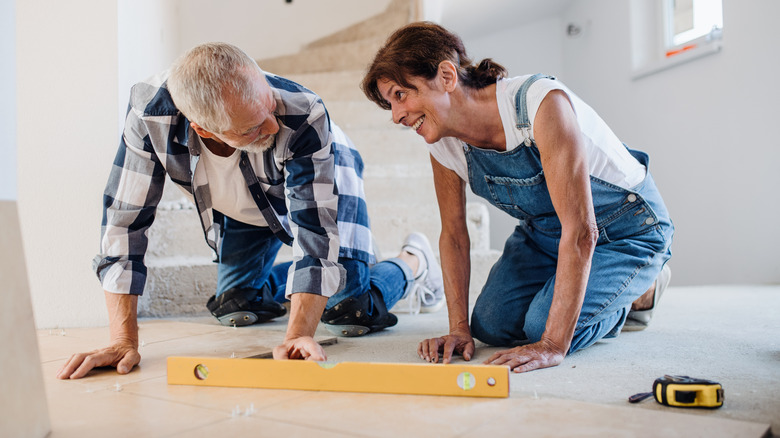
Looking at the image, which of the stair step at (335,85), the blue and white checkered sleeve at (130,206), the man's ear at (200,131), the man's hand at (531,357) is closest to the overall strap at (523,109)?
the man's hand at (531,357)

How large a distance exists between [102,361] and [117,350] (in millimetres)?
38

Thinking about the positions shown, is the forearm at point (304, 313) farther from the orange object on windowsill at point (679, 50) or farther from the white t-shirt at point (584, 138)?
the orange object on windowsill at point (679, 50)

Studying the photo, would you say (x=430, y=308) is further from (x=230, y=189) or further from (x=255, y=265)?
(x=230, y=189)

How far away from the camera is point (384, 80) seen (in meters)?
1.36

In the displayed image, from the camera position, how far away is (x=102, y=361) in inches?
49.6

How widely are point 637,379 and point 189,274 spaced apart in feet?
5.22

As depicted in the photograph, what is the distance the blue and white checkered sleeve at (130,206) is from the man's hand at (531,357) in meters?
0.76

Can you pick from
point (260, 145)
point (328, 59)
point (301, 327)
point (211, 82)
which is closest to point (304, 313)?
point (301, 327)

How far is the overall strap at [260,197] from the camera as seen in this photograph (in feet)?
5.10

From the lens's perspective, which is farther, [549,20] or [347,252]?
[549,20]

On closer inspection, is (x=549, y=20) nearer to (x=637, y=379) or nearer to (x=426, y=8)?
(x=426, y=8)

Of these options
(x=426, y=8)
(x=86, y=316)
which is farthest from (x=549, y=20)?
(x=86, y=316)

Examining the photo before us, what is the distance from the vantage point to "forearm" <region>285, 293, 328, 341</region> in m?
1.28

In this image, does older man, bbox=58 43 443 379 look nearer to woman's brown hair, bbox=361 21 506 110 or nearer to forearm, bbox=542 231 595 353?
woman's brown hair, bbox=361 21 506 110
